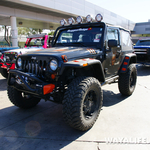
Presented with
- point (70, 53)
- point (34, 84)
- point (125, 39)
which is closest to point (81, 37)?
point (70, 53)

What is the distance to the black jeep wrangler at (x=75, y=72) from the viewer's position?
2520 mm

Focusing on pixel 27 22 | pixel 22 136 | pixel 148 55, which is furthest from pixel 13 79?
pixel 27 22

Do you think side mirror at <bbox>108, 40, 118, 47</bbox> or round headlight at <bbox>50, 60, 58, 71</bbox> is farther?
side mirror at <bbox>108, 40, 118, 47</bbox>

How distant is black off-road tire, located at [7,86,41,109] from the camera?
132 inches

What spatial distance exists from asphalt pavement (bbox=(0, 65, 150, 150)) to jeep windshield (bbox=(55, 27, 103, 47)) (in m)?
1.58

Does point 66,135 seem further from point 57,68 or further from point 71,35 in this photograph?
point 71,35

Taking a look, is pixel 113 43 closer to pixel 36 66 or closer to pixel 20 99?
pixel 36 66

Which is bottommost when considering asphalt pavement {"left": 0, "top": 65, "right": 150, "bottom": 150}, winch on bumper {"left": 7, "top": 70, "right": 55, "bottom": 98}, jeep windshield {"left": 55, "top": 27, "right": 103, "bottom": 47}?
asphalt pavement {"left": 0, "top": 65, "right": 150, "bottom": 150}

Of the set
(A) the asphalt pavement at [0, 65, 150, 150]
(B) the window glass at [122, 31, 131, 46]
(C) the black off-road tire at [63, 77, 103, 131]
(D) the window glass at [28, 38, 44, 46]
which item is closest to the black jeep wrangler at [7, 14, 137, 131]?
(C) the black off-road tire at [63, 77, 103, 131]

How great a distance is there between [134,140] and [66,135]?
1100 millimetres

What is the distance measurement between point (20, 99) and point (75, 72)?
1.40 metres

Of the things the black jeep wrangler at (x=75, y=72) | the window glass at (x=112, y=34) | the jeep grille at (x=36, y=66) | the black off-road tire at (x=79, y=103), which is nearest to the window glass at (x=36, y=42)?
the black jeep wrangler at (x=75, y=72)

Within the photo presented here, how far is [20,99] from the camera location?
3461 millimetres

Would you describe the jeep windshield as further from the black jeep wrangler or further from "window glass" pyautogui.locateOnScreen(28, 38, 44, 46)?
"window glass" pyautogui.locateOnScreen(28, 38, 44, 46)
